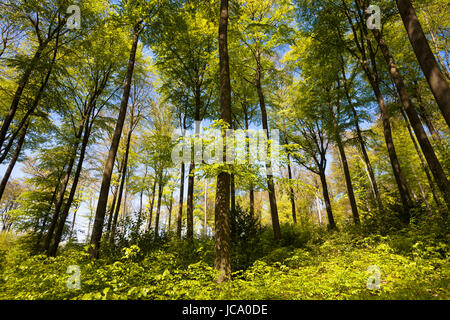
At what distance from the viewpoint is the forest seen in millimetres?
4395

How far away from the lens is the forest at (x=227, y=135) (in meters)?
4.39

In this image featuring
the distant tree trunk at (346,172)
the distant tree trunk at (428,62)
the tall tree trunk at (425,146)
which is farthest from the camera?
the distant tree trunk at (346,172)

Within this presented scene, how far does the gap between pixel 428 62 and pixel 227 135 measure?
4998mm

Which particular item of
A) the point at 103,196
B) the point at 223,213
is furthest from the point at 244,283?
the point at 103,196

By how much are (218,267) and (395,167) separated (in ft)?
31.0

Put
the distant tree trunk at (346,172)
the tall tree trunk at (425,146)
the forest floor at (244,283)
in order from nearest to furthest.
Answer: the forest floor at (244,283) < the tall tree trunk at (425,146) < the distant tree trunk at (346,172)

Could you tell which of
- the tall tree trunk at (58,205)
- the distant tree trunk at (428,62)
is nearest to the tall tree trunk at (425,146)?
the distant tree trunk at (428,62)

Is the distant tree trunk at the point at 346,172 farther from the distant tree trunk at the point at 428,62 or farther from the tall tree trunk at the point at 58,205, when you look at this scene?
the tall tree trunk at the point at 58,205

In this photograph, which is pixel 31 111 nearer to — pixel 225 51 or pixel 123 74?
pixel 123 74

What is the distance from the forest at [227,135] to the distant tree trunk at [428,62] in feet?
0.12

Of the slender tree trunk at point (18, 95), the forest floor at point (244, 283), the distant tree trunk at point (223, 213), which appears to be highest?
the slender tree trunk at point (18, 95)

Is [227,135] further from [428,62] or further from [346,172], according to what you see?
[346,172]

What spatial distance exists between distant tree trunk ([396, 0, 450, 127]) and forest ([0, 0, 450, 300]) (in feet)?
0.12

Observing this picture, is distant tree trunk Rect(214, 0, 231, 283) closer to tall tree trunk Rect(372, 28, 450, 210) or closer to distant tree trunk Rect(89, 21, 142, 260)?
distant tree trunk Rect(89, 21, 142, 260)
